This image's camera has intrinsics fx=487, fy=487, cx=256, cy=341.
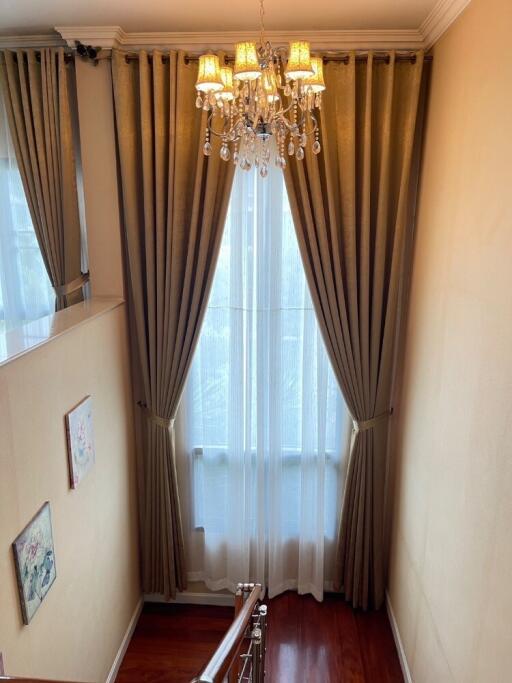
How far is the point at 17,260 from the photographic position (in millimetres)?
2805

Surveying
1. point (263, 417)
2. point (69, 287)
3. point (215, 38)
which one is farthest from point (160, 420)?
point (215, 38)

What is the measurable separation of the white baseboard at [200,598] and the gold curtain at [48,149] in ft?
6.57

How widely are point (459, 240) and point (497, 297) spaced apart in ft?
1.48

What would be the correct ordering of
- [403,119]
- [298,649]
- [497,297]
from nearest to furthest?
1. [497,297]
2. [403,119]
3. [298,649]

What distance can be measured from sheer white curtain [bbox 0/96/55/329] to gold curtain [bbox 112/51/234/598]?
21.7 inches

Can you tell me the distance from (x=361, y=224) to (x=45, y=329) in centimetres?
166

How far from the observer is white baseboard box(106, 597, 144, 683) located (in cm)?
257

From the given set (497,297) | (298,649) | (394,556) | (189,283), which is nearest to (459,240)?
(497,297)

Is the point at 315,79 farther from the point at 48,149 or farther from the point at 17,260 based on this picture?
the point at 17,260

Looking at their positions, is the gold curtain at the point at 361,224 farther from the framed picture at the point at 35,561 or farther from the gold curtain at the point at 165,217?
the framed picture at the point at 35,561

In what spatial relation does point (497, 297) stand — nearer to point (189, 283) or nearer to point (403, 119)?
point (403, 119)

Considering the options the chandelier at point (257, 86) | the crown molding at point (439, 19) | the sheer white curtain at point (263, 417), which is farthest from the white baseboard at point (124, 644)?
the crown molding at point (439, 19)

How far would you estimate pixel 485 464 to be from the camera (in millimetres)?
1639

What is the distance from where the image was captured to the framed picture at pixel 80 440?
1.99m
